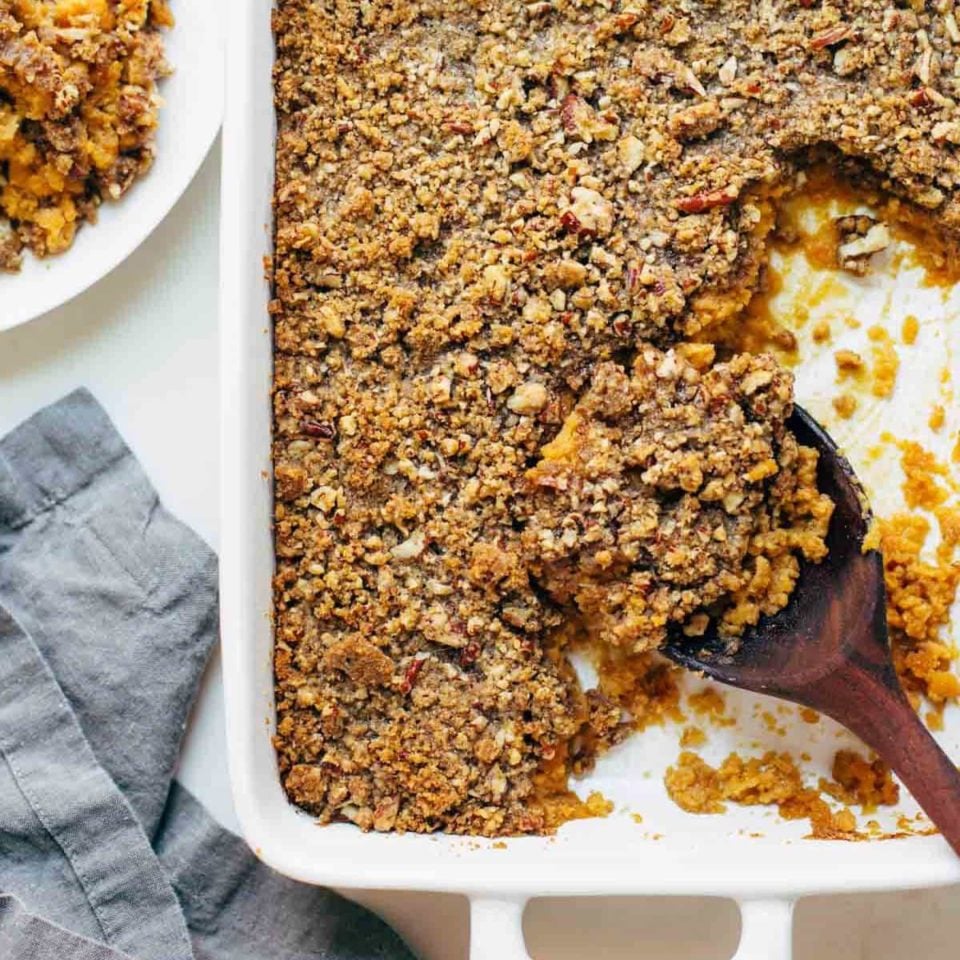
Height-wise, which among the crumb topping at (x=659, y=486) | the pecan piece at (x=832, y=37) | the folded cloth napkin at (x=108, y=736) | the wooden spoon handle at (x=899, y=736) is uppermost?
the pecan piece at (x=832, y=37)

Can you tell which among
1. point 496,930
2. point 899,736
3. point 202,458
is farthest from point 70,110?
point 899,736

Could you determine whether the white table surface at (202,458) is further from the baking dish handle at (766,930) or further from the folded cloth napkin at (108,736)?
the baking dish handle at (766,930)

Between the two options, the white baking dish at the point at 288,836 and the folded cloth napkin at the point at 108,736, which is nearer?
the white baking dish at the point at 288,836

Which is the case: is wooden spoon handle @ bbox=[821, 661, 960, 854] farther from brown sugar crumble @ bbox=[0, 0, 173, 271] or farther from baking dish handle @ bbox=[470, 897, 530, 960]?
brown sugar crumble @ bbox=[0, 0, 173, 271]

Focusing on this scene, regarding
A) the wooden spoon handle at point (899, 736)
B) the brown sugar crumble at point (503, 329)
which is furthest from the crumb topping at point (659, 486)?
the wooden spoon handle at point (899, 736)

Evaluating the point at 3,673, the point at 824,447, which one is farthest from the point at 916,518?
the point at 3,673

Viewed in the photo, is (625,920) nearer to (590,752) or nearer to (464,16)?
(590,752)
